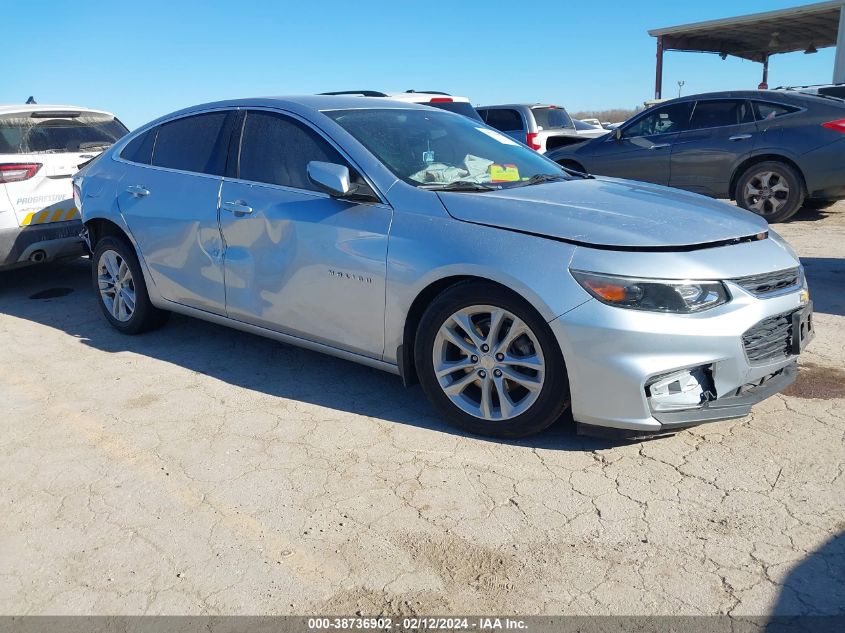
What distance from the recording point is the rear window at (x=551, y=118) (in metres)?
13.1

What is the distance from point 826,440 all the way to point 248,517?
261 cm

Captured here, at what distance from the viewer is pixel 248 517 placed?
9.74 feet

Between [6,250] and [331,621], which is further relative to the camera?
[6,250]

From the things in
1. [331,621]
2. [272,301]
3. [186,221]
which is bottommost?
[331,621]

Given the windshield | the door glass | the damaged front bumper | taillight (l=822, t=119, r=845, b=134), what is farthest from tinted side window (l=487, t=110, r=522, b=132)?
the damaged front bumper

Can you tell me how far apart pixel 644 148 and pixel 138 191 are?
23.3 feet

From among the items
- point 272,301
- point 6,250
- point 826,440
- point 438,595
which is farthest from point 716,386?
point 6,250

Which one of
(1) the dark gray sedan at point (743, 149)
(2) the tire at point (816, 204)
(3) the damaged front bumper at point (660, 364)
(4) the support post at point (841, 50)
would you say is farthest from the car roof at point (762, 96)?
(4) the support post at point (841, 50)

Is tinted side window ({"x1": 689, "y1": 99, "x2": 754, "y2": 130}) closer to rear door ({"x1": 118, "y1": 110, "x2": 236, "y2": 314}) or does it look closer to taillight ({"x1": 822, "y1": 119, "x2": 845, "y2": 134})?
taillight ({"x1": 822, "y1": 119, "x2": 845, "y2": 134})

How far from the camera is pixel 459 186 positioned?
12.6 feet

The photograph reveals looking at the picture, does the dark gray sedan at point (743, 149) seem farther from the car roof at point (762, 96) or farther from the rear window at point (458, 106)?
the rear window at point (458, 106)

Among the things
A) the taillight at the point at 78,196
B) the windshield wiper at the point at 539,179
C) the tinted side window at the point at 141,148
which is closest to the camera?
the windshield wiper at the point at 539,179

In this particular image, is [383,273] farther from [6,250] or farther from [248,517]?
[6,250]

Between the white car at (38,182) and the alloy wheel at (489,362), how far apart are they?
4.26 m
